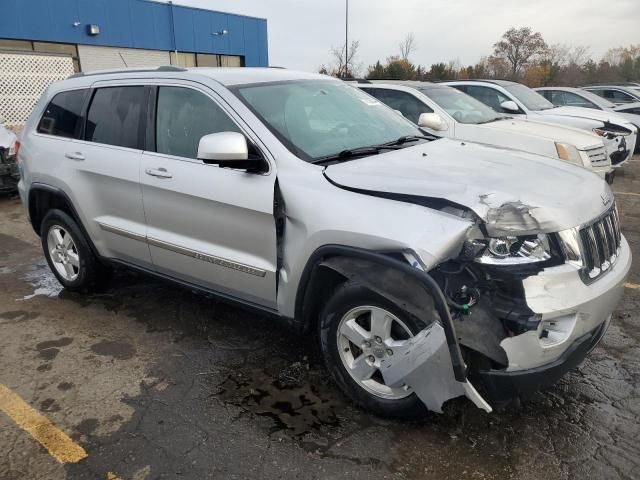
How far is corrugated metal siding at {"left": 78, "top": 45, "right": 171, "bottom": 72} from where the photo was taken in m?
21.8

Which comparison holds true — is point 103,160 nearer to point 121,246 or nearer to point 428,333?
A: point 121,246

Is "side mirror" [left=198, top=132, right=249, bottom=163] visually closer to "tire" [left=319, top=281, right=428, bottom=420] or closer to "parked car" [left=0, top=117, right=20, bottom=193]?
"tire" [left=319, top=281, right=428, bottom=420]

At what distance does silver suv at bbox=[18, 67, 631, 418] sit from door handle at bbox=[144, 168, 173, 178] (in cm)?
1

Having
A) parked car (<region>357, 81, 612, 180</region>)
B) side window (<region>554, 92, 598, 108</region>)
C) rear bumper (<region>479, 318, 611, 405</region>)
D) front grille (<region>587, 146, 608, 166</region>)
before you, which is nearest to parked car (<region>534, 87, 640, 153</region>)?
side window (<region>554, 92, 598, 108</region>)

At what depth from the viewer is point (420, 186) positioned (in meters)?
2.65

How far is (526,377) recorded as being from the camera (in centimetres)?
241

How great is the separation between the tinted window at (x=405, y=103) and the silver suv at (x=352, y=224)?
3667mm

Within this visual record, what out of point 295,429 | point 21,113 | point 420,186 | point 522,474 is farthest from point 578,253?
point 21,113

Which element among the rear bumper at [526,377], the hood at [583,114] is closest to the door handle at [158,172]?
the rear bumper at [526,377]

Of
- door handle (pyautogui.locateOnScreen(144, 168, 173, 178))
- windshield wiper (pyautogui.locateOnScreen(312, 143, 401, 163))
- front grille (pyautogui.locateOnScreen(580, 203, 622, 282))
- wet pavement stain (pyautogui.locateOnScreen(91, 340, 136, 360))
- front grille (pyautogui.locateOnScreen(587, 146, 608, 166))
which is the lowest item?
wet pavement stain (pyautogui.locateOnScreen(91, 340, 136, 360))

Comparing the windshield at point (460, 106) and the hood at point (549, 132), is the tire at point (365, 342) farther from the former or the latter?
the windshield at point (460, 106)

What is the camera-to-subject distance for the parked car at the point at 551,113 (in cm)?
913

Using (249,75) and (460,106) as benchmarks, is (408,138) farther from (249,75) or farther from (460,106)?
(460,106)

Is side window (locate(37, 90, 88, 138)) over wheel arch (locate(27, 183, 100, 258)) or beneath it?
over
